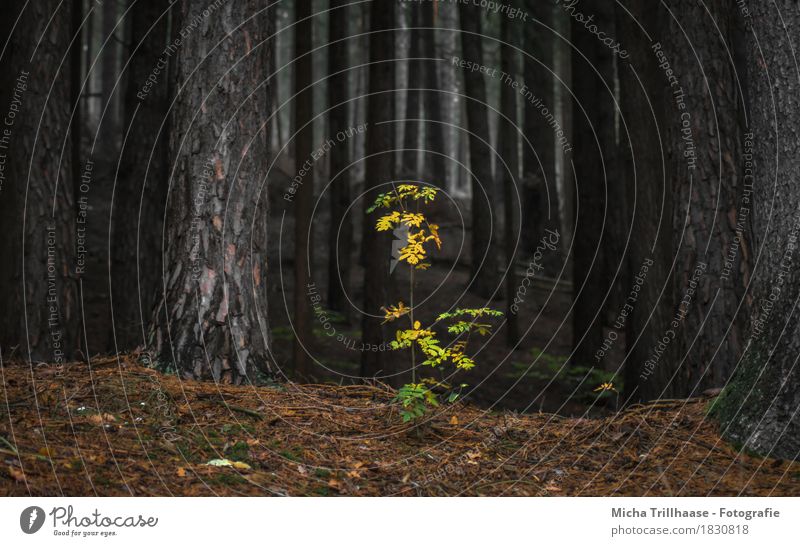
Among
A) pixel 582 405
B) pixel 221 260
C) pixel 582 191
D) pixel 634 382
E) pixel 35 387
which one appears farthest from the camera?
pixel 582 191

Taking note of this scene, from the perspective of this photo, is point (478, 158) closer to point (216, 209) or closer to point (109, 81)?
point (216, 209)

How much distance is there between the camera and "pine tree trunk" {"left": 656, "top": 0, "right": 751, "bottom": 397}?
5.83 metres

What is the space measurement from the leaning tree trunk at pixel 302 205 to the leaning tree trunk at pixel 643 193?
3862 millimetres

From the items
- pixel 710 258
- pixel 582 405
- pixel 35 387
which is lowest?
pixel 582 405

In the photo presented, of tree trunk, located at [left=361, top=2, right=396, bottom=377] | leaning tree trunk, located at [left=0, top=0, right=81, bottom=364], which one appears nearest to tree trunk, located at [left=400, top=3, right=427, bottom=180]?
tree trunk, located at [left=361, top=2, right=396, bottom=377]

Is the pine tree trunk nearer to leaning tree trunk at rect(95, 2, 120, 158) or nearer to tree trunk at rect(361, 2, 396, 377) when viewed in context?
tree trunk at rect(361, 2, 396, 377)

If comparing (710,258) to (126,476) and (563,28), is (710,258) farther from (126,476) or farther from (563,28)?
(563,28)

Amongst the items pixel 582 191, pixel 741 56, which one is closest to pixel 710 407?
pixel 741 56

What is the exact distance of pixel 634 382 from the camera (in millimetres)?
8406

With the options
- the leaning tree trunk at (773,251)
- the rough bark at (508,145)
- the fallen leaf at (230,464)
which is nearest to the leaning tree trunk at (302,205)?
the rough bark at (508,145)

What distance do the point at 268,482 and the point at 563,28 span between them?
56.9 ft

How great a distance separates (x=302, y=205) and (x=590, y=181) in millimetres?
5098

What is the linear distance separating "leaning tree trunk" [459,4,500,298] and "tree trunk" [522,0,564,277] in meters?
0.99

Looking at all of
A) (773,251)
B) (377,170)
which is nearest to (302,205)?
(377,170)
